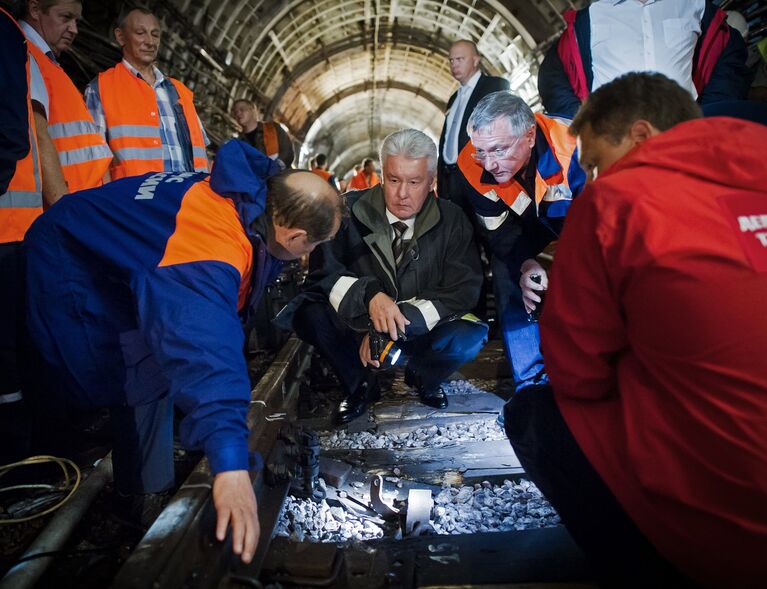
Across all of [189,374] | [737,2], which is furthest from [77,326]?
[737,2]

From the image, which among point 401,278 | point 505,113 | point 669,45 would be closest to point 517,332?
point 401,278

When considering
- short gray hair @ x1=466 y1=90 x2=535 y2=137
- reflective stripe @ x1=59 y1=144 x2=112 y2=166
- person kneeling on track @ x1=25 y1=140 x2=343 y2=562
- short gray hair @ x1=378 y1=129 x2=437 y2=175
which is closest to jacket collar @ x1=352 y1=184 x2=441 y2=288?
short gray hair @ x1=378 y1=129 x2=437 y2=175

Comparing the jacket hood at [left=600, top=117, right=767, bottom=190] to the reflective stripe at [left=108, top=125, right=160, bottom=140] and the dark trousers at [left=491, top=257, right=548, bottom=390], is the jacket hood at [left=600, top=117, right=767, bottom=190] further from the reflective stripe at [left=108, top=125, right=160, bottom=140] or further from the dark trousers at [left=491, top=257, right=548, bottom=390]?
the reflective stripe at [left=108, top=125, right=160, bottom=140]

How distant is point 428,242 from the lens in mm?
3191

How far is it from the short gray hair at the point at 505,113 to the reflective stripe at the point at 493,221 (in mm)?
585

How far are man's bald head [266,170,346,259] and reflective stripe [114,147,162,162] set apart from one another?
2141 mm

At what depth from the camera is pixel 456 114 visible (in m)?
4.57

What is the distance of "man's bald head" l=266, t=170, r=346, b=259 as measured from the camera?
72.6 inches

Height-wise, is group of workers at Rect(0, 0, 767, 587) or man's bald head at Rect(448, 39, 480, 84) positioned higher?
man's bald head at Rect(448, 39, 480, 84)

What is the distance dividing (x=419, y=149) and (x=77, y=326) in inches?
85.4

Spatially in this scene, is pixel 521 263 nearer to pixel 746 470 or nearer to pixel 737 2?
pixel 746 470

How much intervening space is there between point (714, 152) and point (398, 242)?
2280mm

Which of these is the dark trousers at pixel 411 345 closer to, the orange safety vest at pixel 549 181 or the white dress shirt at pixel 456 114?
the orange safety vest at pixel 549 181

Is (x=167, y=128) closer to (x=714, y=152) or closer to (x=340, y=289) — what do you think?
(x=340, y=289)
